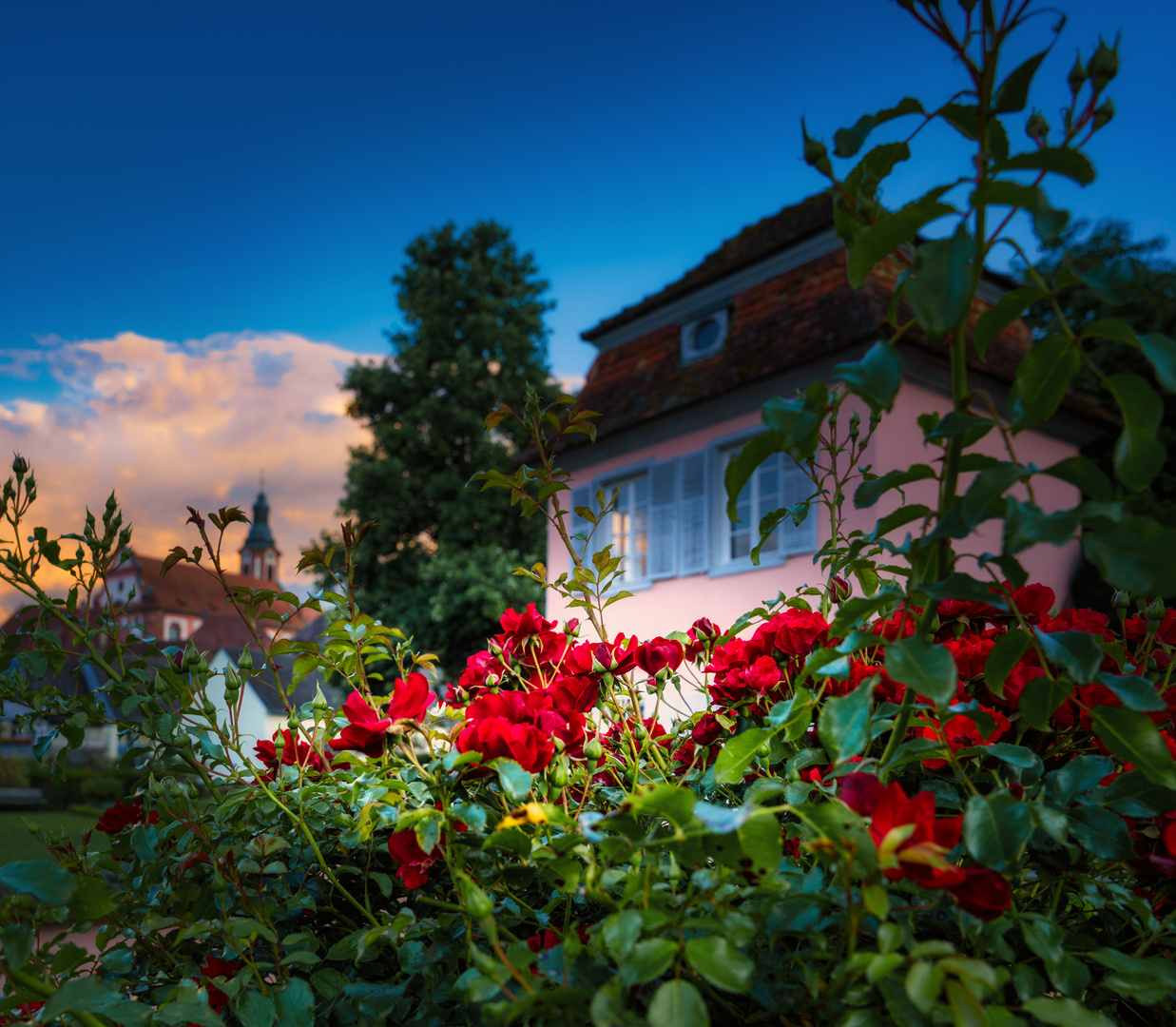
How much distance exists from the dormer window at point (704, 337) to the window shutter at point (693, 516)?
4.31ft

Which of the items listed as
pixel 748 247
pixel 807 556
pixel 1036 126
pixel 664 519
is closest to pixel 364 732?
pixel 1036 126

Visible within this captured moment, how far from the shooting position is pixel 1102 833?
2.27ft

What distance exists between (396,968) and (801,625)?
0.64 meters

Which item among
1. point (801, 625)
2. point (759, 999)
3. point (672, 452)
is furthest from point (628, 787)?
point (672, 452)

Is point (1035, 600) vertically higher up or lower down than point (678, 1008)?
higher up

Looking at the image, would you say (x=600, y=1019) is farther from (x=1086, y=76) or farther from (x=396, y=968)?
(x=1086, y=76)

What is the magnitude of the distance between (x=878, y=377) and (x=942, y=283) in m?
0.08

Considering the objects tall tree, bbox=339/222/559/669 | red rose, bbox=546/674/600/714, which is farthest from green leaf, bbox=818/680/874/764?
tall tree, bbox=339/222/559/669

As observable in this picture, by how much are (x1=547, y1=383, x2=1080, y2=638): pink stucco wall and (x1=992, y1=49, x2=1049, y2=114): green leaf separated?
637 cm

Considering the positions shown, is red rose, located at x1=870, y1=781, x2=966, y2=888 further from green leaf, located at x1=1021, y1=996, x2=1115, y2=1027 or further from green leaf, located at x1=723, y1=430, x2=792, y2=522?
green leaf, located at x1=723, y1=430, x2=792, y2=522

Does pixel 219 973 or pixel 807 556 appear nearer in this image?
pixel 219 973

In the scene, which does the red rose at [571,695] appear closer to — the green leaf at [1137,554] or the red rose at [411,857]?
the red rose at [411,857]

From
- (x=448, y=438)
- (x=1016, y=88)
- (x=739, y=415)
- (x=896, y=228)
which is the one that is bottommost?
(x=896, y=228)

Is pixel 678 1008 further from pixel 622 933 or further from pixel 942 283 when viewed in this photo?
pixel 942 283
